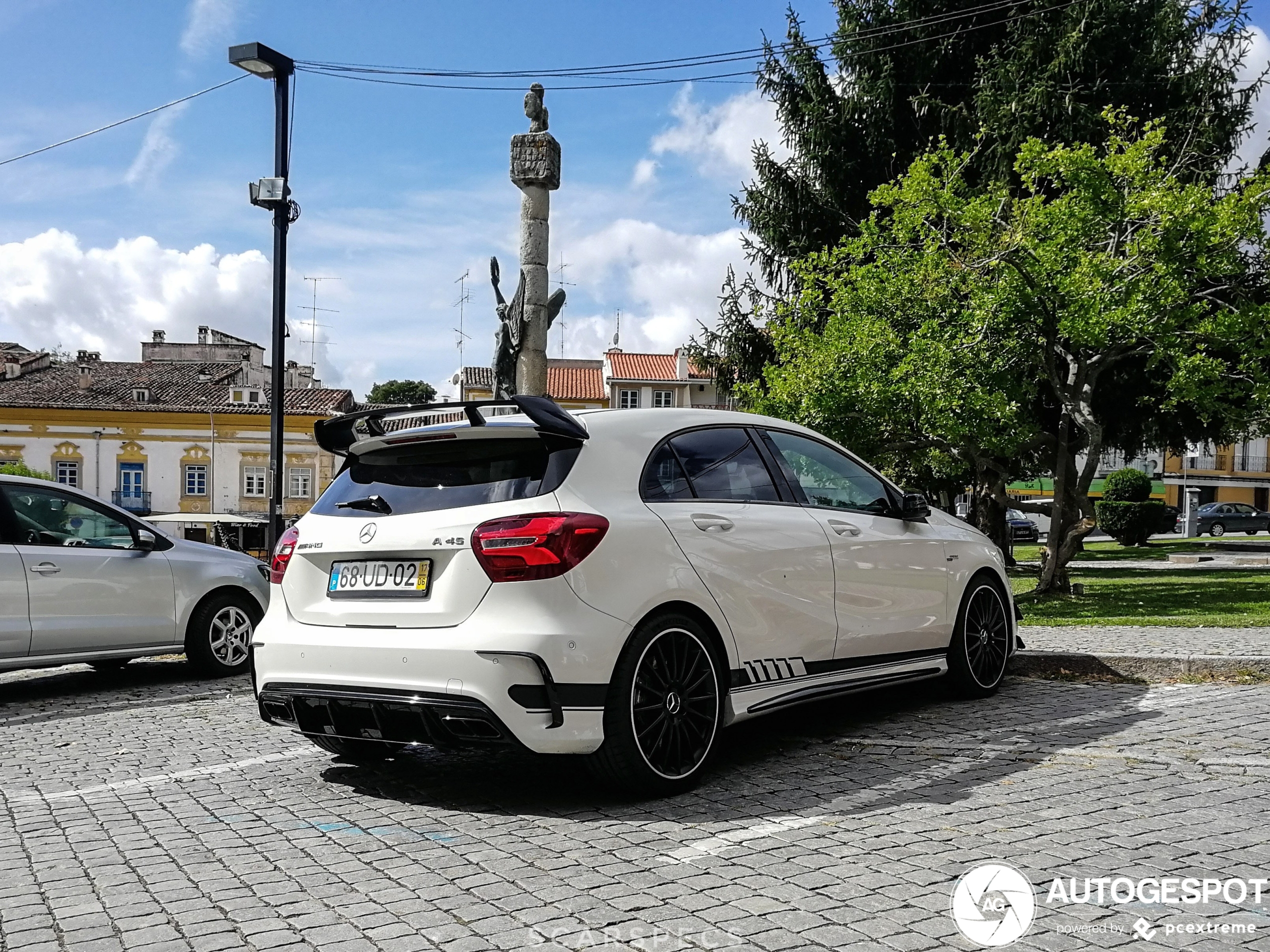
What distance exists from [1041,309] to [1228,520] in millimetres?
47202

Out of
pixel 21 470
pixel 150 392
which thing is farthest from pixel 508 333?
pixel 150 392

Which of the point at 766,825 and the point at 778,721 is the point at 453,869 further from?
the point at 778,721

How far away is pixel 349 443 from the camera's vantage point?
571 centimetres

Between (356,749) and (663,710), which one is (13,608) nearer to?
(356,749)

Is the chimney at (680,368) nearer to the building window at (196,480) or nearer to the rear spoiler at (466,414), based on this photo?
the building window at (196,480)

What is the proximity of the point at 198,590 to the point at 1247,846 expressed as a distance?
7.62 metres

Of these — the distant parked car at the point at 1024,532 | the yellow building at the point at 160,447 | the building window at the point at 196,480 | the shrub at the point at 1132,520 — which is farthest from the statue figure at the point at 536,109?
the building window at the point at 196,480

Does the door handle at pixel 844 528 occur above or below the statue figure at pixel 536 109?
below

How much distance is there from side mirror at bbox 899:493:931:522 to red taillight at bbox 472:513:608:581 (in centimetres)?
260

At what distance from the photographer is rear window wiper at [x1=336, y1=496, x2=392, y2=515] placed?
5207 mm

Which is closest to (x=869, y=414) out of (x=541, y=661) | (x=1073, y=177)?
(x=1073, y=177)

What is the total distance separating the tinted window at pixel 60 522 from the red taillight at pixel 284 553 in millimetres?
3855

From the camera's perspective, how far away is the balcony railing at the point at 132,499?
68000 mm

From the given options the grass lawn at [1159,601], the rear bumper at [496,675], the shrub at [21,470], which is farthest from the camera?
the shrub at [21,470]
